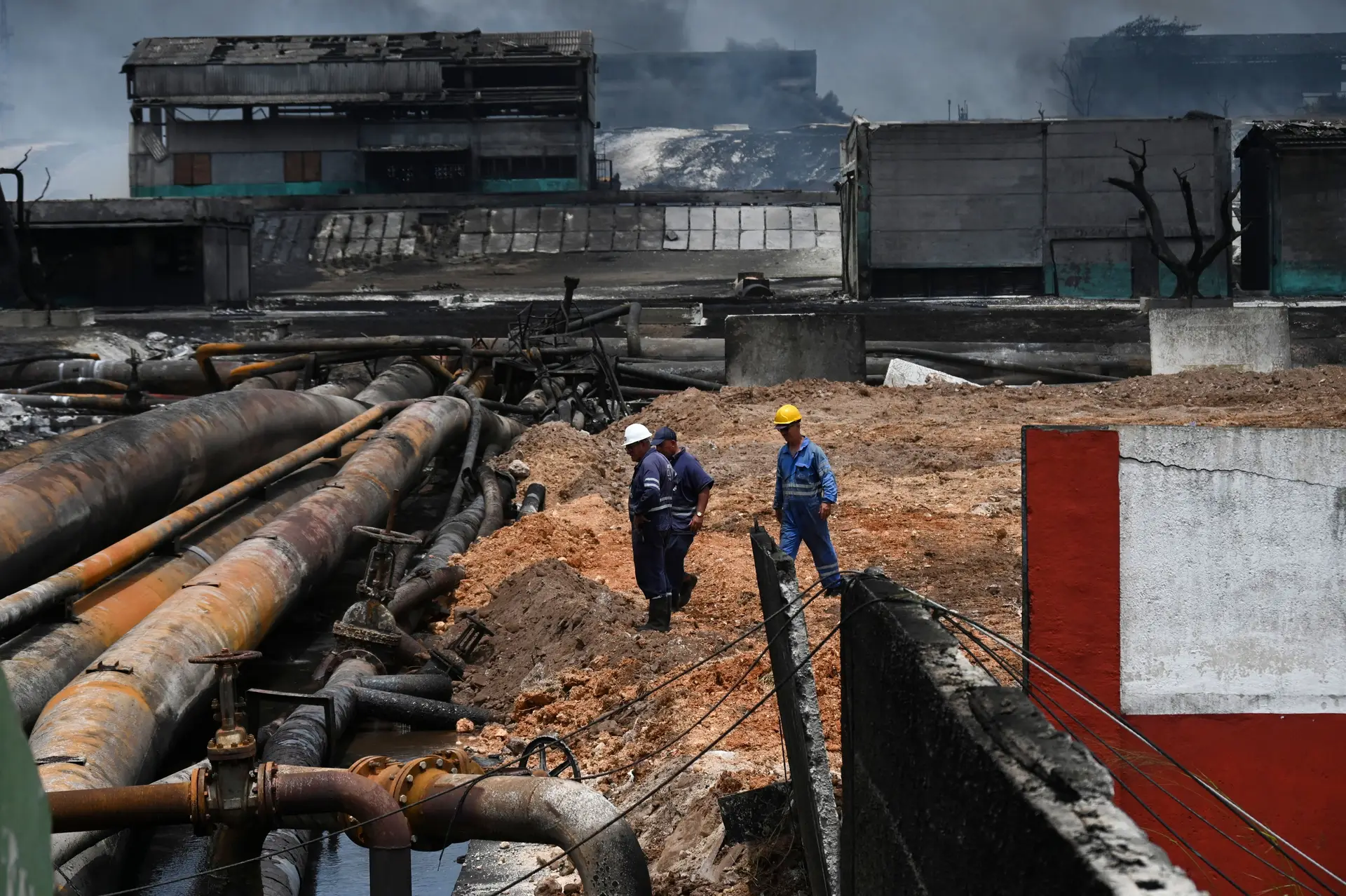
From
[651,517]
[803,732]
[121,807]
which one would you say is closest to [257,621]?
[651,517]

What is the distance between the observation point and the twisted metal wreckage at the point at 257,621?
18.0ft

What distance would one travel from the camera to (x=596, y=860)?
5512 millimetres

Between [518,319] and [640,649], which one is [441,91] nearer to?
[518,319]

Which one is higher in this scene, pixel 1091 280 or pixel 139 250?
pixel 139 250

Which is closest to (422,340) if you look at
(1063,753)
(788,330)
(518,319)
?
(518,319)

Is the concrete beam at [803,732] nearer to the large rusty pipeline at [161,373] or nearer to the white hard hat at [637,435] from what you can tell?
the white hard hat at [637,435]

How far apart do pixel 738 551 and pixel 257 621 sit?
14.2 feet

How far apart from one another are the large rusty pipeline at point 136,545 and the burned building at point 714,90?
83645mm

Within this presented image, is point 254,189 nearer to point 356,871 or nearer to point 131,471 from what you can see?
point 131,471

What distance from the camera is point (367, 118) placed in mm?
46219

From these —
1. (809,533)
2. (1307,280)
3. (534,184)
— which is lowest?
(809,533)

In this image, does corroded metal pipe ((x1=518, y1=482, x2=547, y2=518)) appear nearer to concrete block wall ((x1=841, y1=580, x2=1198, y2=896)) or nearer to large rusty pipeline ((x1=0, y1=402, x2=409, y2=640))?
large rusty pipeline ((x1=0, y1=402, x2=409, y2=640))

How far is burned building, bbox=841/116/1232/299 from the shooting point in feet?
99.4

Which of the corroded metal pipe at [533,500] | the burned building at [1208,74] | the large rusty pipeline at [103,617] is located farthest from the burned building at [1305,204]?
the burned building at [1208,74]
